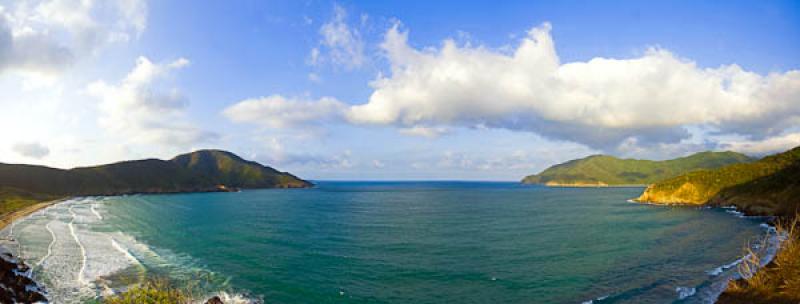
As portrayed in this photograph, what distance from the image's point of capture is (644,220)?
82562mm

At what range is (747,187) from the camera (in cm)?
10644

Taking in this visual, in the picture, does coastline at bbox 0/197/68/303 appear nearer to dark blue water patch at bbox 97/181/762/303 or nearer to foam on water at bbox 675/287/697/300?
dark blue water patch at bbox 97/181/762/303

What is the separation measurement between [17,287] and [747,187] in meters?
152

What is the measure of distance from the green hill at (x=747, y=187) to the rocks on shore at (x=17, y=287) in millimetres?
110018

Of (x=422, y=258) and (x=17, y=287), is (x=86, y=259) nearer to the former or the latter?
(x=17, y=287)

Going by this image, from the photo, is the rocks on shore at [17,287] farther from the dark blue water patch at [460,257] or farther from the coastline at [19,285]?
the dark blue water patch at [460,257]

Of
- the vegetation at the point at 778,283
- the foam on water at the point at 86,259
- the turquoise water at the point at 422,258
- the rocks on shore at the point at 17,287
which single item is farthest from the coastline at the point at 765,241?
the rocks on shore at the point at 17,287

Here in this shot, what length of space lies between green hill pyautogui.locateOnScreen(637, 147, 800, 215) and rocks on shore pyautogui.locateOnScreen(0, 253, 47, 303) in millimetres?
110018

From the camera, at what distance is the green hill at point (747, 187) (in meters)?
82.2

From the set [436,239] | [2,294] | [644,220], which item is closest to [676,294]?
[436,239]

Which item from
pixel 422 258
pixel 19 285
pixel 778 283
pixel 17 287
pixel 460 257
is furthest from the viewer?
pixel 460 257

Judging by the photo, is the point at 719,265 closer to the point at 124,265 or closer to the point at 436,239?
the point at 436,239

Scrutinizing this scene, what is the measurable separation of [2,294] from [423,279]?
3279cm

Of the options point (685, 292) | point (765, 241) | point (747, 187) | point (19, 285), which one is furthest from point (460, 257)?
point (747, 187)
